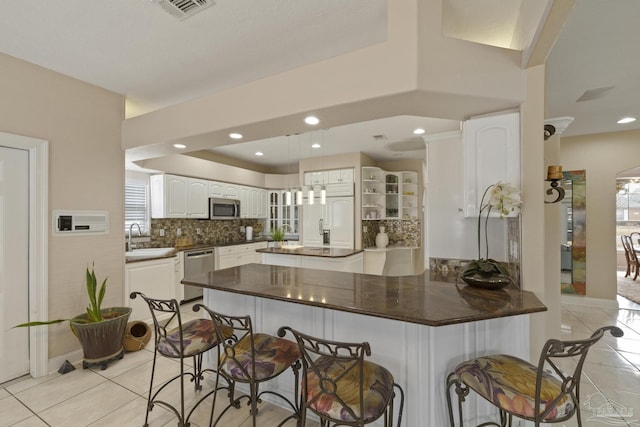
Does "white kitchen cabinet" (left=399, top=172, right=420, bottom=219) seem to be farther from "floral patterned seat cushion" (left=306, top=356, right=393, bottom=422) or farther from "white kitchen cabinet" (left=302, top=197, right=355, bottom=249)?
"floral patterned seat cushion" (left=306, top=356, right=393, bottom=422)

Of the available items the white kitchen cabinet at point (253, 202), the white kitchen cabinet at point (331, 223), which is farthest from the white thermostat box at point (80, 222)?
the white kitchen cabinet at point (253, 202)

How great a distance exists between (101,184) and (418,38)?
336cm

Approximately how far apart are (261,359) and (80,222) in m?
2.54

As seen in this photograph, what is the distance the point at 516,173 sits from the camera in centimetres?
187

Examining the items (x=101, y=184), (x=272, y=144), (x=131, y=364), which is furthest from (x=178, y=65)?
(x=131, y=364)

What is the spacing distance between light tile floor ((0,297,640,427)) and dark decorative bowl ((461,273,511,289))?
3.73ft

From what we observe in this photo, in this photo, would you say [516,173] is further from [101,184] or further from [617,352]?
[101,184]

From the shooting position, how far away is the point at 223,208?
5.56 m

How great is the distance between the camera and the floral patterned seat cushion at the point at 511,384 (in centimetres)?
119

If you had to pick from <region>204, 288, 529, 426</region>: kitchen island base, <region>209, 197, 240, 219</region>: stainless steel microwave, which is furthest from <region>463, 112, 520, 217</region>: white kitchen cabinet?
<region>209, 197, 240, 219</region>: stainless steel microwave

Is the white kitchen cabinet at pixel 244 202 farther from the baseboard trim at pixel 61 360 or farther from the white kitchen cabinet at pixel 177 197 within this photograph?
the baseboard trim at pixel 61 360

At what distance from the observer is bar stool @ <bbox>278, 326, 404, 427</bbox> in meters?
1.19

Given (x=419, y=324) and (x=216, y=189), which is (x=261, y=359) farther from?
(x=216, y=189)

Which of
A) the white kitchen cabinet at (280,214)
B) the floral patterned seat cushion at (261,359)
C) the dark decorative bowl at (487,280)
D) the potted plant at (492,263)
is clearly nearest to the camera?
the floral patterned seat cushion at (261,359)
